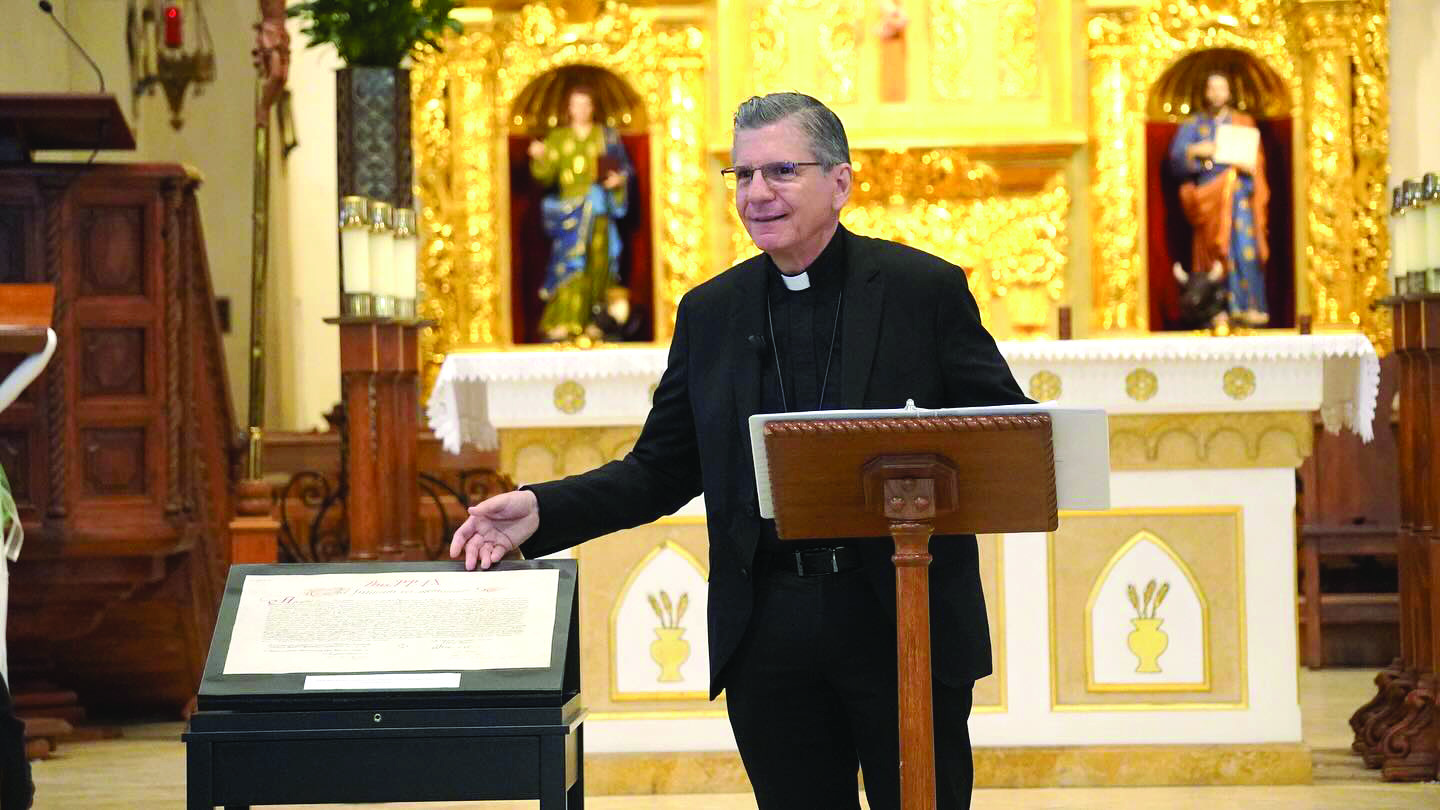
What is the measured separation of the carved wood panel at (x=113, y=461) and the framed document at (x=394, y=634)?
4208mm

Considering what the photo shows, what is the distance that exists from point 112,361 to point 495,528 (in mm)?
4443

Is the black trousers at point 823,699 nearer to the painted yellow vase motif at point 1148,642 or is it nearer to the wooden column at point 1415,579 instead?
the painted yellow vase motif at point 1148,642

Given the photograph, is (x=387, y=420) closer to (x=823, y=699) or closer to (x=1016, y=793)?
(x=1016, y=793)

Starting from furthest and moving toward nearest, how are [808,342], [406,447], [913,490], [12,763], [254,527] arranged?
[254,527], [406,447], [12,763], [808,342], [913,490]

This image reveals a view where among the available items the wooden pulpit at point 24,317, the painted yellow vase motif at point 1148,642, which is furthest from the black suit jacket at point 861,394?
the wooden pulpit at point 24,317

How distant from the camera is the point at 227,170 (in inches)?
436

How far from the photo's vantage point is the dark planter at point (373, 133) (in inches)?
283

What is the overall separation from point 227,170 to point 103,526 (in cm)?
471

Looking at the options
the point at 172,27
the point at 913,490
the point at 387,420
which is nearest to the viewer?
the point at 913,490

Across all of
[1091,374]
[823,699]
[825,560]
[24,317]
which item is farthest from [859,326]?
[24,317]

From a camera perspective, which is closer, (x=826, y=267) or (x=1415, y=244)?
(x=826, y=267)

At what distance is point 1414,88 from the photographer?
31.6 feet

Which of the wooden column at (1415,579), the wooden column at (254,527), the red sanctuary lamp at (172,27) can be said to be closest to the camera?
the wooden column at (1415,579)

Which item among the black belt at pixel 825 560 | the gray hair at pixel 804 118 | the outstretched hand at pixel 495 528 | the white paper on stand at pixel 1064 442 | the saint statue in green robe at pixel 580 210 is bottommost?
the black belt at pixel 825 560
